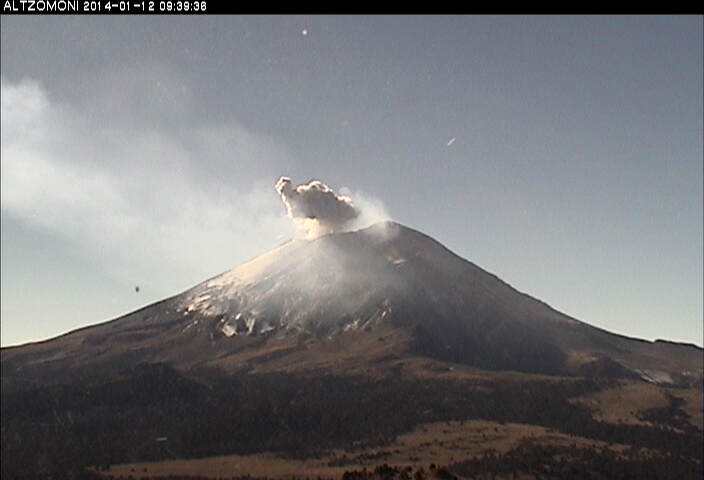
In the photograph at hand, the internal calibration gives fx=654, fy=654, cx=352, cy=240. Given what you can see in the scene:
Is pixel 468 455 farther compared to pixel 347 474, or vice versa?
pixel 468 455

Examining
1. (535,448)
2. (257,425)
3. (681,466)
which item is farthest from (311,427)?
(681,466)

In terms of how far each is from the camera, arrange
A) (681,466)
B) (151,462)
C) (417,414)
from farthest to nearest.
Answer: (417,414) → (151,462) → (681,466)
